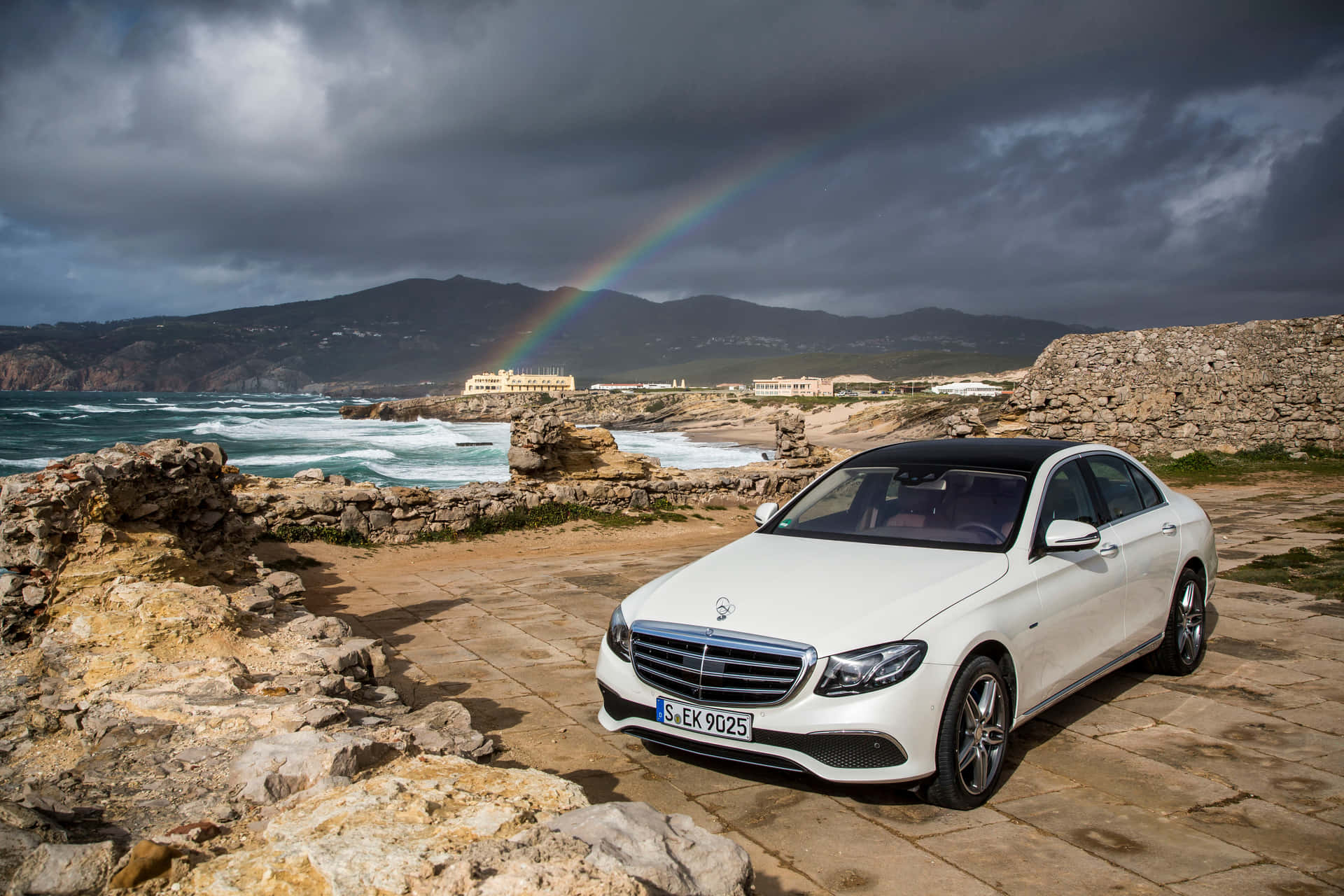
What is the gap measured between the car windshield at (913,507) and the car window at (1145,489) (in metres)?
1.40

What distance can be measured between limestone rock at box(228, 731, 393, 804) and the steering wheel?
311cm

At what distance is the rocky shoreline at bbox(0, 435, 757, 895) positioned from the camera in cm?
231

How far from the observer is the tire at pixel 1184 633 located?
5480 mm

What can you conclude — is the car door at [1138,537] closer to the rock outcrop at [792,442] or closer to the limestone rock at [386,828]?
the limestone rock at [386,828]

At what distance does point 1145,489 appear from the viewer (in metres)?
5.72

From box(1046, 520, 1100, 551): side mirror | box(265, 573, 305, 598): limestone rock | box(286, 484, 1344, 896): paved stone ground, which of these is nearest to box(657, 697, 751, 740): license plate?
box(286, 484, 1344, 896): paved stone ground

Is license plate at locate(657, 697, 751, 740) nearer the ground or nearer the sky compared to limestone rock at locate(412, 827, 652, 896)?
nearer the ground

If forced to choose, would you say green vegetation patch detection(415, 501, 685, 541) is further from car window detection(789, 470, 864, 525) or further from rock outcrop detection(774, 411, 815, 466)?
car window detection(789, 470, 864, 525)

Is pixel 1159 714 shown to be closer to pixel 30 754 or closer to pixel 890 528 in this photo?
pixel 890 528

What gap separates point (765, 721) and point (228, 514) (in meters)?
6.88

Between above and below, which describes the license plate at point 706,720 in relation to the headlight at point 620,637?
below

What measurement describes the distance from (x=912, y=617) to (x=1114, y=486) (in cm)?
252

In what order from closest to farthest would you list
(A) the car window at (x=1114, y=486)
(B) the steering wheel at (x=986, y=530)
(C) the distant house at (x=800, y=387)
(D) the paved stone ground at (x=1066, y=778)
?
(D) the paved stone ground at (x=1066, y=778) < (B) the steering wheel at (x=986, y=530) < (A) the car window at (x=1114, y=486) < (C) the distant house at (x=800, y=387)

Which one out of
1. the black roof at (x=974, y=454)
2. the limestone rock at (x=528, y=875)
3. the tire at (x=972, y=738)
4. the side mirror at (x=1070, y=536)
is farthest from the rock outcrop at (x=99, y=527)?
the side mirror at (x=1070, y=536)
